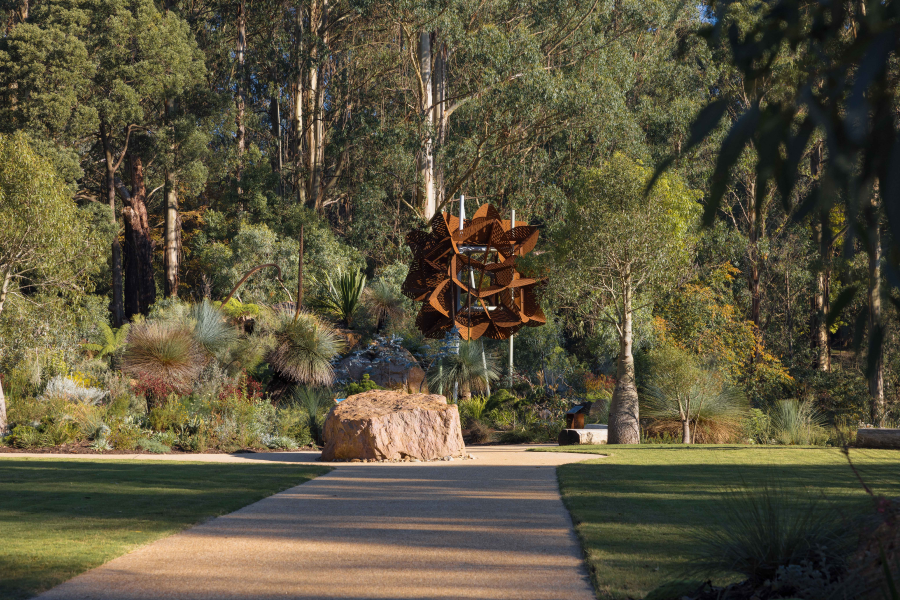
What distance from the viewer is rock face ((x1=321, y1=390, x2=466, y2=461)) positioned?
1131 cm

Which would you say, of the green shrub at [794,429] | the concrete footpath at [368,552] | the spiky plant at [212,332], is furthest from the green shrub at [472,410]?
the concrete footpath at [368,552]

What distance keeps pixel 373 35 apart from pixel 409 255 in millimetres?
10260

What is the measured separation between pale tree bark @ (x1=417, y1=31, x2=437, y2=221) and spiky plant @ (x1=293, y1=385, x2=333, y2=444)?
13.1 meters

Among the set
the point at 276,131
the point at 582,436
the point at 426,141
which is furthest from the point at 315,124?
the point at 582,436

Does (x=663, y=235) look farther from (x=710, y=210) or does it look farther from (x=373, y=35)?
(x=373, y=35)

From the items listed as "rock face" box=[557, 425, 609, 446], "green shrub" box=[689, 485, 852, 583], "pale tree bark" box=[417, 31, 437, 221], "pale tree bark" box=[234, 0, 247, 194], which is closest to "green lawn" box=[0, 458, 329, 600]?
"green shrub" box=[689, 485, 852, 583]

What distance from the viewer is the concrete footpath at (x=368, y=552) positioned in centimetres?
399

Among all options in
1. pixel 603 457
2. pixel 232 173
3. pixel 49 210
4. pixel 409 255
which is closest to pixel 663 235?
pixel 603 457

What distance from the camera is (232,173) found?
3369 centimetres

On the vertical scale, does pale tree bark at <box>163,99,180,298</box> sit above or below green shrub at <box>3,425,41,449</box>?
above

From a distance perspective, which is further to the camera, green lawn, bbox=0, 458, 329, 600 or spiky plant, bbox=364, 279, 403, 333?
spiky plant, bbox=364, 279, 403, 333

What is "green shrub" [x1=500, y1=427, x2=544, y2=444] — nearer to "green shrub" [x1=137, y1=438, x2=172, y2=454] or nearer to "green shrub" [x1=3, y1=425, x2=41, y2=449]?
"green shrub" [x1=137, y1=438, x2=172, y2=454]

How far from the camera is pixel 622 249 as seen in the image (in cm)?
1508

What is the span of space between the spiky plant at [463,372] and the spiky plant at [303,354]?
253 centimetres
